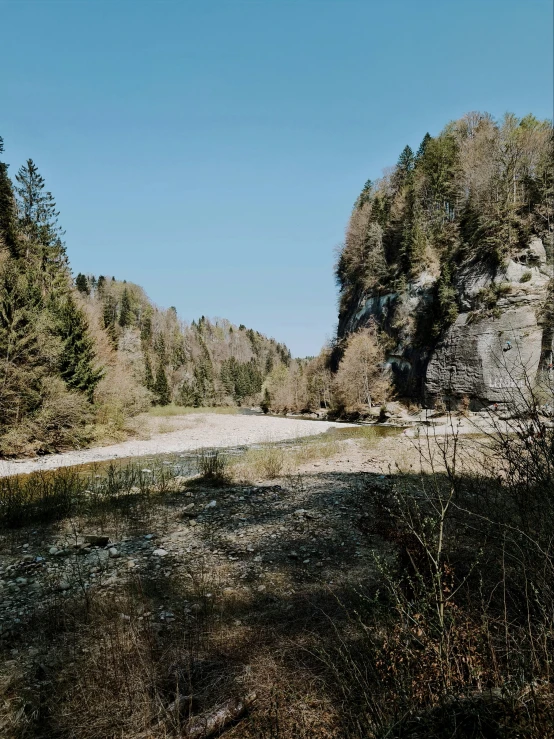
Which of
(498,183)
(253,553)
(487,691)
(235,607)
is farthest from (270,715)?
(498,183)

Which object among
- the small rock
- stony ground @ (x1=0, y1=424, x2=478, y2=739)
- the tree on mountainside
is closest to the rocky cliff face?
the tree on mountainside

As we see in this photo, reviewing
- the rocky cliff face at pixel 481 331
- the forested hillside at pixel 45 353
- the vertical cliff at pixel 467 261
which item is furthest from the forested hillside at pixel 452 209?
the forested hillside at pixel 45 353

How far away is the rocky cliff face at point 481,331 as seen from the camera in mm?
33156

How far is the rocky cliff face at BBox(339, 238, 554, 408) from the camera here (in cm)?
3316

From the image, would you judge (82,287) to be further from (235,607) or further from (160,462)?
(235,607)

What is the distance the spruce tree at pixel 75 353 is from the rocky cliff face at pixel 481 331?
26.7 m

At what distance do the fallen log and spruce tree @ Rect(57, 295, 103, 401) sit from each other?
23.4 metres

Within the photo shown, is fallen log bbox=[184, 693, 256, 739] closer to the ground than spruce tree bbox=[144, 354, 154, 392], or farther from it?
closer to the ground

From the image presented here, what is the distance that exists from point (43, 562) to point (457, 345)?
38.5 m

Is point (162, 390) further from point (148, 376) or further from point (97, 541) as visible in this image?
point (97, 541)

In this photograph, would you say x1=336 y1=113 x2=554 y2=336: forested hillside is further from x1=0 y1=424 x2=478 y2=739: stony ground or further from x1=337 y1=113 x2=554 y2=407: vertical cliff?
x1=0 y1=424 x2=478 y2=739: stony ground

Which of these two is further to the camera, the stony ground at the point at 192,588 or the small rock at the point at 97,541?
the small rock at the point at 97,541

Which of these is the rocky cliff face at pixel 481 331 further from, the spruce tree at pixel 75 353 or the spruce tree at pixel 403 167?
the spruce tree at pixel 75 353

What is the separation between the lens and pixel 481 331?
36.0 meters
